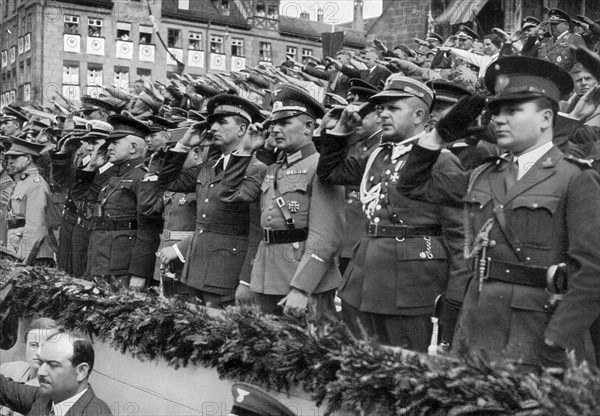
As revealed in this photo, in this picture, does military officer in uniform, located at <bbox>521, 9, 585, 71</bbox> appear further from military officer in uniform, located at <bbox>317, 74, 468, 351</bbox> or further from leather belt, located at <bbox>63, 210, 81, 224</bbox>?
leather belt, located at <bbox>63, 210, 81, 224</bbox>

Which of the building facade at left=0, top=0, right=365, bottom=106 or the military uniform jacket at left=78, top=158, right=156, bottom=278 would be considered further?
the building facade at left=0, top=0, right=365, bottom=106

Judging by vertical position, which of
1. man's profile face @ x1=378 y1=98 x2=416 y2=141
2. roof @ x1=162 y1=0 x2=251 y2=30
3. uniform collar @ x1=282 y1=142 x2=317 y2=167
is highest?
roof @ x1=162 y1=0 x2=251 y2=30

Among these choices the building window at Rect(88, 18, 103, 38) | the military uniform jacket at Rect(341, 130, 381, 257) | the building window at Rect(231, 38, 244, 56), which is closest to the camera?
the military uniform jacket at Rect(341, 130, 381, 257)

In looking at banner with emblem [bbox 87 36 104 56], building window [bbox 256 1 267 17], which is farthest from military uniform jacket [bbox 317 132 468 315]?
building window [bbox 256 1 267 17]

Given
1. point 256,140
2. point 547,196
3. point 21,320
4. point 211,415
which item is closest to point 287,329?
point 211,415

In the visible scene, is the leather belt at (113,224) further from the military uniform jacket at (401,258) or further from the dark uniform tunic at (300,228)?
the military uniform jacket at (401,258)

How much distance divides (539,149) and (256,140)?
9.53ft

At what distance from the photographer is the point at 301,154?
6.12 meters

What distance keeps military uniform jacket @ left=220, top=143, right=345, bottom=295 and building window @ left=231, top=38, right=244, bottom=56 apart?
1250 inches

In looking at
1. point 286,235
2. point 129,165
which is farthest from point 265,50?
point 286,235

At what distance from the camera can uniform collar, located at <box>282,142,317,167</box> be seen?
20.0ft

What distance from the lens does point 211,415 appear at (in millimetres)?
5293

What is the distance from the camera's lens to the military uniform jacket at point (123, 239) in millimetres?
8133

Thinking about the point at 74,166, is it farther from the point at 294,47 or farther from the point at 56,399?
the point at 294,47
